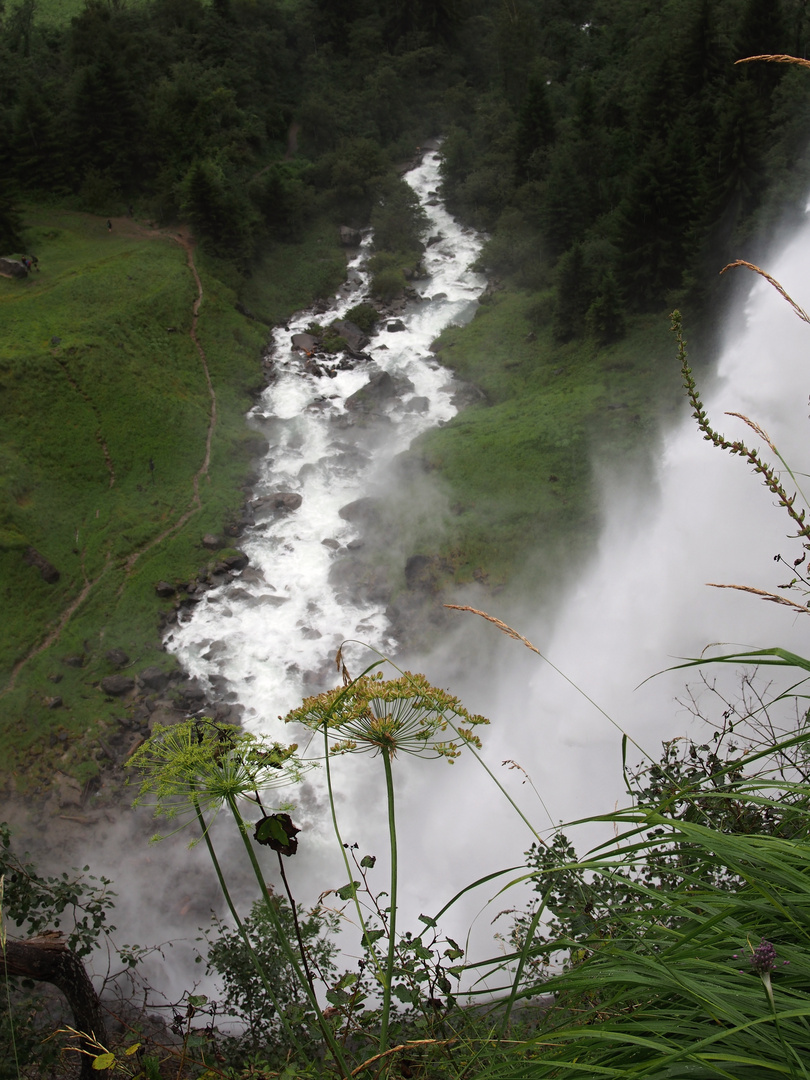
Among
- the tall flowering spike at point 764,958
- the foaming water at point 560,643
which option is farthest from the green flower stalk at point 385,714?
the foaming water at point 560,643

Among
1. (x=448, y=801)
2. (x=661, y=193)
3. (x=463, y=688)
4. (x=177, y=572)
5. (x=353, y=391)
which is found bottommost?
(x=448, y=801)

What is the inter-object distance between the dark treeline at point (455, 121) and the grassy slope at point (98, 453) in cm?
417

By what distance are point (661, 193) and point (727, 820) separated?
81.5 ft

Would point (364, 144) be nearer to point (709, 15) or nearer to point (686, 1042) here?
point (709, 15)

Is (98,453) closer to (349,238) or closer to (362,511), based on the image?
(362,511)

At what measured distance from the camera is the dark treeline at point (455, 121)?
2419 centimetres

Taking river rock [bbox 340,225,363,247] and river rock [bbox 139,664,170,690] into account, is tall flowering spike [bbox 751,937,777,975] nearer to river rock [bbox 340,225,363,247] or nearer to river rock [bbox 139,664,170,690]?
river rock [bbox 139,664,170,690]

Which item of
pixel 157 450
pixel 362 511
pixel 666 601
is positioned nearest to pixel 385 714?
pixel 666 601

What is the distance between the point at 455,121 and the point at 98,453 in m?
27.6

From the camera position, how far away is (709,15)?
28.7 metres

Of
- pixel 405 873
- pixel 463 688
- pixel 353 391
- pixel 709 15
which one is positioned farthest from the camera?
pixel 709 15

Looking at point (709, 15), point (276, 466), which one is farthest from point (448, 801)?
point (709, 15)

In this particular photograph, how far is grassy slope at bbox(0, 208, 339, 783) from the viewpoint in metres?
18.1

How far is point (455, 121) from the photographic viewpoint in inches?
1563
